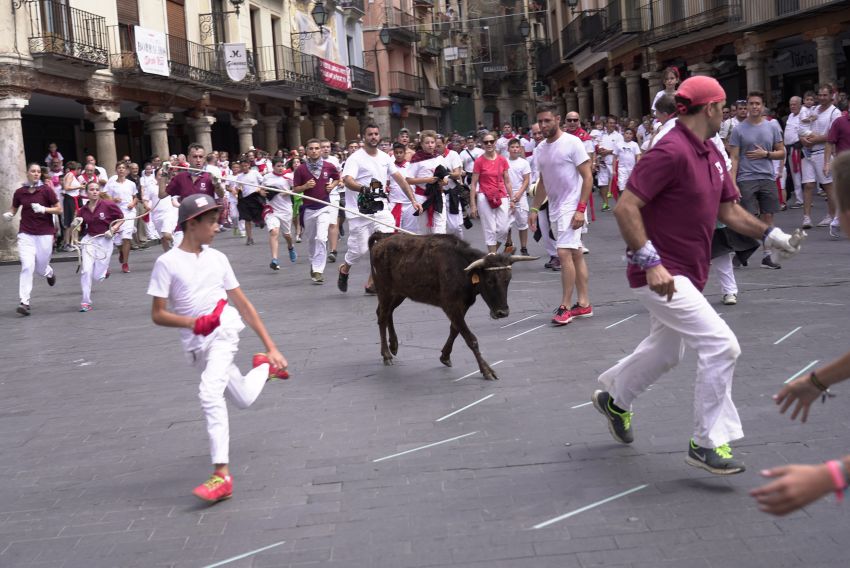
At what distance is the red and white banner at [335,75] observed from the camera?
146ft

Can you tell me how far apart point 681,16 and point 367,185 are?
92.0 feet

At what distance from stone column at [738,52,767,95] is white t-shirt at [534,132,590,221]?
80.9ft

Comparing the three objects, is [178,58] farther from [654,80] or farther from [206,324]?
[206,324]

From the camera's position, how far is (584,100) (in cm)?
5584

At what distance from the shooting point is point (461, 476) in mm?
5398

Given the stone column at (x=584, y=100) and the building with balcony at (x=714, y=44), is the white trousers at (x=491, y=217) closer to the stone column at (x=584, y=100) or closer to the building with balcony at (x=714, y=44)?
the building with balcony at (x=714, y=44)

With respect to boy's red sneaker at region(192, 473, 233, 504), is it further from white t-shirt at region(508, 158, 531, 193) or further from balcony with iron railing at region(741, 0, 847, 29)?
balcony with iron railing at region(741, 0, 847, 29)

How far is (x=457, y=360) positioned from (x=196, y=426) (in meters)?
2.32

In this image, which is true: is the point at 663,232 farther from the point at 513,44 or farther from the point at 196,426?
the point at 513,44

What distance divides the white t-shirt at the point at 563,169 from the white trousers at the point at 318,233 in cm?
514

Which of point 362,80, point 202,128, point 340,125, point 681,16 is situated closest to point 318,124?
point 340,125

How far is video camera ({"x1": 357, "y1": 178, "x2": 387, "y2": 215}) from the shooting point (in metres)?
12.9

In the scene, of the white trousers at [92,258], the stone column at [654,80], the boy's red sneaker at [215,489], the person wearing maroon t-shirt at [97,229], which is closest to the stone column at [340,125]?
the stone column at [654,80]

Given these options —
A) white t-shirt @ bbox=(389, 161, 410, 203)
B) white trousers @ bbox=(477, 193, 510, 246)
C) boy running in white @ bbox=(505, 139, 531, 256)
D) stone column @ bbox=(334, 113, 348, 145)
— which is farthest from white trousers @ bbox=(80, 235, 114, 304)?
stone column @ bbox=(334, 113, 348, 145)
